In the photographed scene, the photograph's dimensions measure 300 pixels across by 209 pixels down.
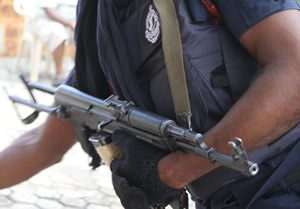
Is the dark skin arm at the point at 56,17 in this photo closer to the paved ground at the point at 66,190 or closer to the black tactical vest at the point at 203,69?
the paved ground at the point at 66,190

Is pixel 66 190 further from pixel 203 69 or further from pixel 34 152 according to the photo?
pixel 203 69

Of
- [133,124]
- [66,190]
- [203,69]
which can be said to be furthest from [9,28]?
[203,69]

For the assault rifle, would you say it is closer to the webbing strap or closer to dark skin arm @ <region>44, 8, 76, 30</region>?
the webbing strap

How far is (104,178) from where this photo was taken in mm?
3861

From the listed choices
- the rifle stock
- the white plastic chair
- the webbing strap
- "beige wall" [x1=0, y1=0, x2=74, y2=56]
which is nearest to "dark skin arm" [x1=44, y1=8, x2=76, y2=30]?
the white plastic chair

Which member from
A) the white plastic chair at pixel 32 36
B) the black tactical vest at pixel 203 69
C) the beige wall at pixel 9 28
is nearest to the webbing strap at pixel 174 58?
the black tactical vest at pixel 203 69

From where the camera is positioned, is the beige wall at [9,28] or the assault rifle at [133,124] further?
the beige wall at [9,28]

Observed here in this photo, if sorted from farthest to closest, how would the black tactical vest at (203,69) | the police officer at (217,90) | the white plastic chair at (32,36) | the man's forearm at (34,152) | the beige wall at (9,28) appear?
1. the beige wall at (9,28)
2. the white plastic chair at (32,36)
3. the man's forearm at (34,152)
4. the black tactical vest at (203,69)
5. the police officer at (217,90)

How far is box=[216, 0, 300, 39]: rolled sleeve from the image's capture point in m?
1.20

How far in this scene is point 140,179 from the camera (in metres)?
1.31

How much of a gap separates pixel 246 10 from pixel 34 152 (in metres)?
1.03

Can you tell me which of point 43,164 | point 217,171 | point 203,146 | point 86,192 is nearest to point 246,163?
point 203,146

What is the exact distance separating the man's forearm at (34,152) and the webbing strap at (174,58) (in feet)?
2.17

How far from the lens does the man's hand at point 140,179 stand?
1292 millimetres
